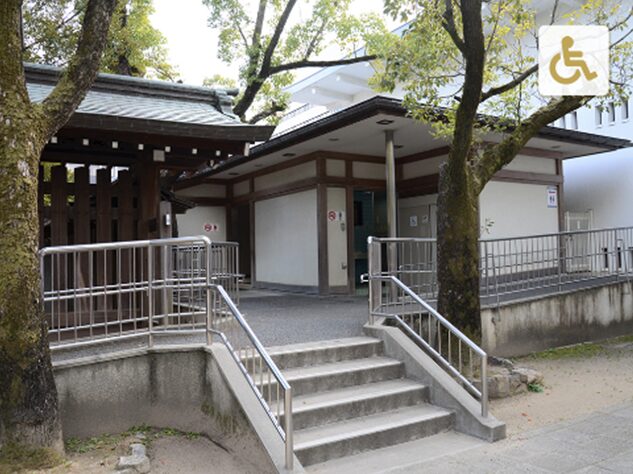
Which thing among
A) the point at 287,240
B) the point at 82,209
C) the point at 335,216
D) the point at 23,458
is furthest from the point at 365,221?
the point at 23,458

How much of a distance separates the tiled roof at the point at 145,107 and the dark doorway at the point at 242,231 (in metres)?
7.71

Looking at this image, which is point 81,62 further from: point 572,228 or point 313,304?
point 572,228

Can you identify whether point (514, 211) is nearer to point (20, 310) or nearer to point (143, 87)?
point (143, 87)

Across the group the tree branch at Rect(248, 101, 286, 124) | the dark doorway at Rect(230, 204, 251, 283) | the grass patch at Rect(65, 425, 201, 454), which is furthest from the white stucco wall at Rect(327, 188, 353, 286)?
the grass patch at Rect(65, 425, 201, 454)

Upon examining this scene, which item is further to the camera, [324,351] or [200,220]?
[200,220]

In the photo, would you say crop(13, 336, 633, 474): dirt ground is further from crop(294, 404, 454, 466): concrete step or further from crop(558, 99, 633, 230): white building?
crop(558, 99, 633, 230): white building

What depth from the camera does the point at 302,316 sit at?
8656 mm

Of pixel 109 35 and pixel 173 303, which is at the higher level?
pixel 109 35

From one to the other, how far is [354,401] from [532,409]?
7.34 feet

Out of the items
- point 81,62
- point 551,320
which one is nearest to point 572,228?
point 551,320

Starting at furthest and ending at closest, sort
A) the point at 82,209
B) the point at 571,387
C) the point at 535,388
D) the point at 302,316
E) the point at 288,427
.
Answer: the point at 302,316
the point at 82,209
the point at 571,387
the point at 535,388
the point at 288,427

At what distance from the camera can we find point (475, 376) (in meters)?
6.75

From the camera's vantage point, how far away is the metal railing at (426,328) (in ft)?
19.1

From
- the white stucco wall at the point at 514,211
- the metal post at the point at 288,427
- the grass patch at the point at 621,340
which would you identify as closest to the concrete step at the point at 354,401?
the metal post at the point at 288,427
